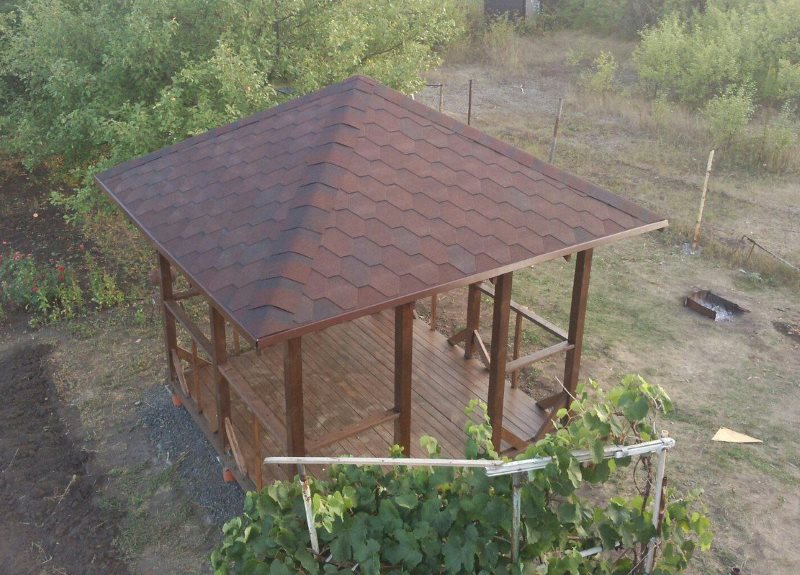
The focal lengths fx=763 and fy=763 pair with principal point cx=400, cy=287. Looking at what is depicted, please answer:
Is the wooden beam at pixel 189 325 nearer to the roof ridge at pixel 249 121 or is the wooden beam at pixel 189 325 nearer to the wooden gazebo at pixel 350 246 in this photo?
the wooden gazebo at pixel 350 246

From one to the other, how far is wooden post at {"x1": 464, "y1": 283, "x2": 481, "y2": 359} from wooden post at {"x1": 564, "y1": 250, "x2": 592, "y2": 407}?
120 centimetres

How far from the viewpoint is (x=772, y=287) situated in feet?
33.1

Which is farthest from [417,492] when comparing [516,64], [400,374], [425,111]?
[516,64]

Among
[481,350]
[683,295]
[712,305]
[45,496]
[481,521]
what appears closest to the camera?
[481,521]

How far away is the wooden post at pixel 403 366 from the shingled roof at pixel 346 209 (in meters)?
0.42

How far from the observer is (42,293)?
9203mm

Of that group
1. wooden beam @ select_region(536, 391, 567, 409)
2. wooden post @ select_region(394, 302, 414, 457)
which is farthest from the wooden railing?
wooden post @ select_region(394, 302, 414, 457)

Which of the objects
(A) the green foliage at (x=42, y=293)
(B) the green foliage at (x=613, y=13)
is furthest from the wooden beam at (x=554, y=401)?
(B) the green foliage at (x=613, y=13)

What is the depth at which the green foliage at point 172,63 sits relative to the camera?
28.2 feet

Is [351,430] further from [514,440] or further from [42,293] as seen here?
[42,293]

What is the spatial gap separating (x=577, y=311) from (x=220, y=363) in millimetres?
2717

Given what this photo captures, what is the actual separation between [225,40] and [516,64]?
14871mm

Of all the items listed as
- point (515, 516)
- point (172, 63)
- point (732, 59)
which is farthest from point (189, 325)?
point (732, 59)

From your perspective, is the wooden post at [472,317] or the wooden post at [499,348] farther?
the wooden post at [472,317]
